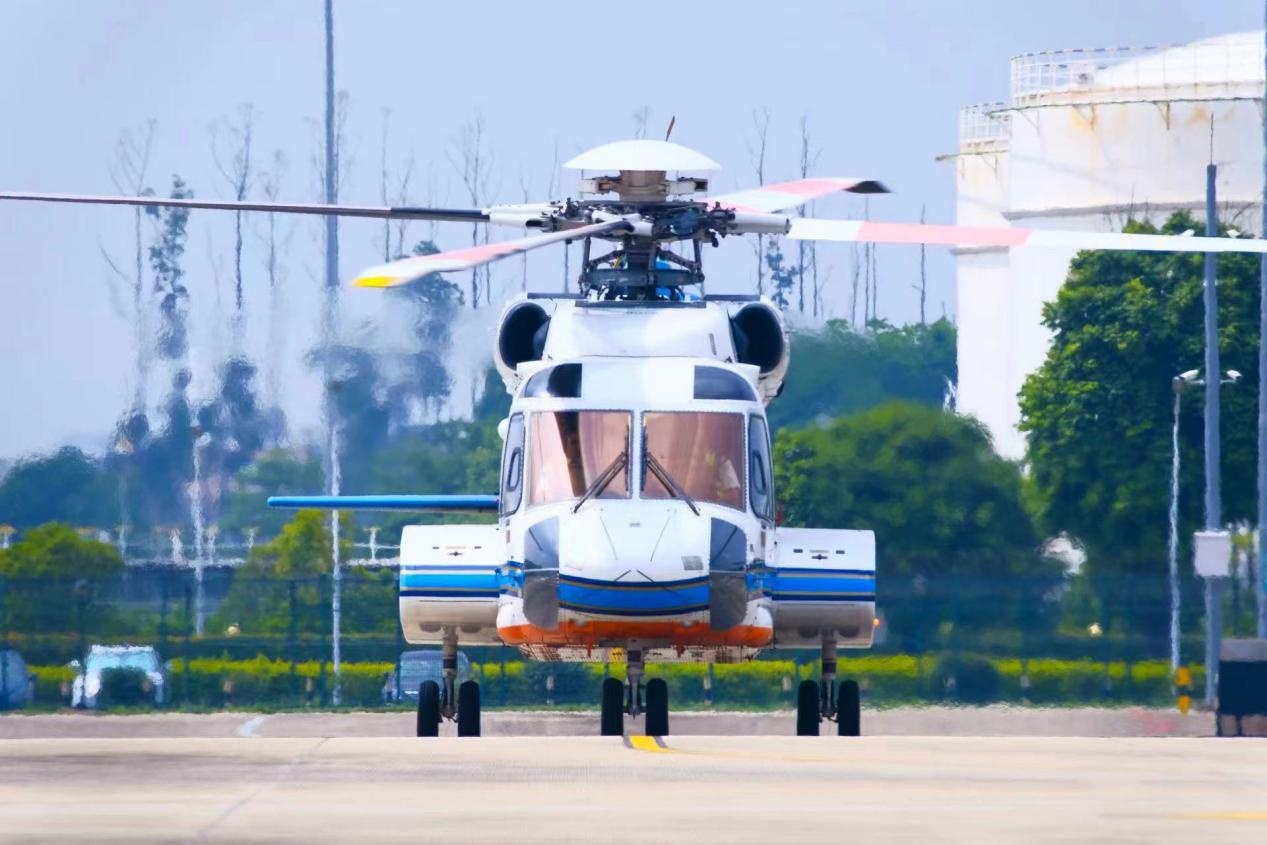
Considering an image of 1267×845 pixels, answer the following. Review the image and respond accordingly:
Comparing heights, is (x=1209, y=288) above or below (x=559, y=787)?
above

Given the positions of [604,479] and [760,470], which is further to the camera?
[760,470]

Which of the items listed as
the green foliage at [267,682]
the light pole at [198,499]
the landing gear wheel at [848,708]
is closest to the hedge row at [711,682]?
the green foliage at [267,682]

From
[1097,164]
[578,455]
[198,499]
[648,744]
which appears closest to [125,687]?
[198,499]

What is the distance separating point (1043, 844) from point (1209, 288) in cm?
3507

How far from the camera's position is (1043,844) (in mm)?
10867

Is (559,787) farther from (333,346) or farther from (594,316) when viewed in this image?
(333,346)

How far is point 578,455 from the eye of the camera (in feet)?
69.6

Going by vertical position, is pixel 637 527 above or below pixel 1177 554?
above

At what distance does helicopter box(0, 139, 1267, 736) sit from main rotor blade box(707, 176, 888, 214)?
0.02m

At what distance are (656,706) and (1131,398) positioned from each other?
1508 inches

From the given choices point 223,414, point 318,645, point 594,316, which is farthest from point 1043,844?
point 223,414

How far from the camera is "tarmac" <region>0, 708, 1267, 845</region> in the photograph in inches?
444

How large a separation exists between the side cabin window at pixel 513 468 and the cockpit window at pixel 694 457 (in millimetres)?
1189

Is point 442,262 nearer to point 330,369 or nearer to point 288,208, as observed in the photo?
point 288,208
